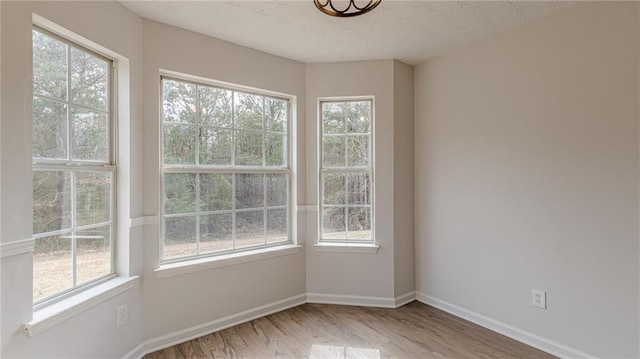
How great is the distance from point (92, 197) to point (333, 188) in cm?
204

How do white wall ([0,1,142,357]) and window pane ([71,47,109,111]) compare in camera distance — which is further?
window pane ([71,47,109,111])

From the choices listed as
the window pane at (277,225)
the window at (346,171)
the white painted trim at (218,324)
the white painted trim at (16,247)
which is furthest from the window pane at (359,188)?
the white painted trim at (16,247)

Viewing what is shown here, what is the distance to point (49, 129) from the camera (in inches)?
68.6

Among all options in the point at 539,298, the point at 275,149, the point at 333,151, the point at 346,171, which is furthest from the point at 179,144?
the point at 539,298

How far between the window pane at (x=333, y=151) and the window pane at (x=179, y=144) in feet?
4.21

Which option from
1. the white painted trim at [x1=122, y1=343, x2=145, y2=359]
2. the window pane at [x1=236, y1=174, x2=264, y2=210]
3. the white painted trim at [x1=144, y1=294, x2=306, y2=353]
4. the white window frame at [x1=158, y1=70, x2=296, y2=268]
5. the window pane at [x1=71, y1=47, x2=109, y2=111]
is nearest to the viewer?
the window pane at [x1=71, y1=47, x2=109, y2=111]

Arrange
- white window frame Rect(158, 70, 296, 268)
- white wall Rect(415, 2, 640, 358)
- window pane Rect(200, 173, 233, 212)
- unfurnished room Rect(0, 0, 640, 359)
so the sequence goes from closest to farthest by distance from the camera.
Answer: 1. unfurnished room Rect(0, 0, 640, 359)
2. white wall Rect(415, 2, 640, 358)
3. white window frame Rect(158, 70, 296, 268)
4. window pane Rect(200, 173, 233, 212)

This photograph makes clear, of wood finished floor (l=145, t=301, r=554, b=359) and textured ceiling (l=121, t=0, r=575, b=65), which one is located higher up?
textured ceiling (l=121, t=0, r=575, b=65)

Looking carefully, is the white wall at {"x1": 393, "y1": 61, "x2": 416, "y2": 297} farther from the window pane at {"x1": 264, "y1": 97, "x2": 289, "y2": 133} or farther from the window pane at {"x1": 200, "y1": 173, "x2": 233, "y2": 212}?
the window pane at {"x1": 200, "y1": 173, "x2": 233, "y2": 212}

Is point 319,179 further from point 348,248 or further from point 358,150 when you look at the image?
point 348,248

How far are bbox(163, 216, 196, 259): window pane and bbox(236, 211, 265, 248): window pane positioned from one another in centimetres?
40

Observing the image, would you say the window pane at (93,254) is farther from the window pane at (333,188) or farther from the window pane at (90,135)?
the window pane at (333,188)

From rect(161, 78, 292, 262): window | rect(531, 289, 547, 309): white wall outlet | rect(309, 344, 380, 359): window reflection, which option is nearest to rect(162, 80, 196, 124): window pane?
rect(161, 78, 292, 262): window

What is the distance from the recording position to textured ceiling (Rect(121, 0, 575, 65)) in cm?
217
